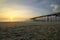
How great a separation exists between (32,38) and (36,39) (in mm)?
303

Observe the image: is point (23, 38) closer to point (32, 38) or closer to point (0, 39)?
point (32, 38)

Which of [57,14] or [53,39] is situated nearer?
[53,39]

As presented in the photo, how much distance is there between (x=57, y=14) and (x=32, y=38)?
3562cm

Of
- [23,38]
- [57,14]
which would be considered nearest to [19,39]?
[23,38]

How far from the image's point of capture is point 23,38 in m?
7.84

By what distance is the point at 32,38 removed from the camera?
7.94 m

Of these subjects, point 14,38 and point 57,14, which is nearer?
point 14,38

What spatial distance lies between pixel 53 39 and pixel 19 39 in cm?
169

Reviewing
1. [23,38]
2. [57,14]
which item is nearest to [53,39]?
[23,38]

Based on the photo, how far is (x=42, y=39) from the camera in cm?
764

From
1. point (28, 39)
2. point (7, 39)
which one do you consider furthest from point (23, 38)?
point (7, 39)

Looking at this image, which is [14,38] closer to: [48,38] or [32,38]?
[32,38]

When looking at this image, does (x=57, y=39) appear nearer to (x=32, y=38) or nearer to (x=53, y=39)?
(x=53, y=39)

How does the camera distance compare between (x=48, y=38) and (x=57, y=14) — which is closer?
(x=48, y=38)
